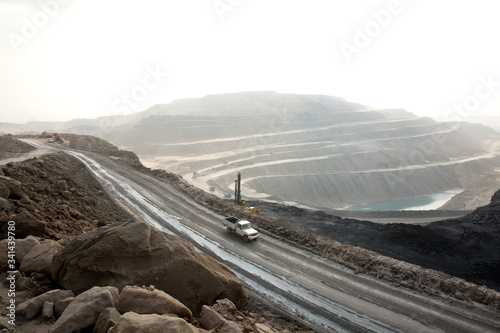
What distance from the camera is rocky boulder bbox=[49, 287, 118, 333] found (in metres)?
6.31

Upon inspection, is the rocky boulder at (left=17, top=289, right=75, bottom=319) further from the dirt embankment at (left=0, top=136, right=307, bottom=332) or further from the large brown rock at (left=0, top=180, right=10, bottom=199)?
the large brown rock at (left=0, top=180, right=10, bottom=199)

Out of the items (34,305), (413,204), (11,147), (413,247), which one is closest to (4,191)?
(34,305)

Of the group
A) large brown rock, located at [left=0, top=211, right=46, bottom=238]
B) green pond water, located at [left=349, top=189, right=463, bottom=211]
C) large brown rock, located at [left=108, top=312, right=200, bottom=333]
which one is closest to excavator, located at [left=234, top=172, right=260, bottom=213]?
large brown rock, located at [left=0, top=211, right=46, bottom=238]

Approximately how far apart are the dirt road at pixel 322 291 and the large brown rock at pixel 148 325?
8022 mm

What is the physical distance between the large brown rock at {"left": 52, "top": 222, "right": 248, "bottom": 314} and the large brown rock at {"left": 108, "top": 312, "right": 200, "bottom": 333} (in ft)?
11.4

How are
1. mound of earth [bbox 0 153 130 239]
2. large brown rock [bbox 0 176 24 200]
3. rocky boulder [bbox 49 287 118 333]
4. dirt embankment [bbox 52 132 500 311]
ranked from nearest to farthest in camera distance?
rocky boulder [bbox 49 287 118 333] < mound of earth [bbox 0 153 130 239] < large brown rock [bbox 0 176 24 200] < dirt embankment [bbox 52 132 500 311]

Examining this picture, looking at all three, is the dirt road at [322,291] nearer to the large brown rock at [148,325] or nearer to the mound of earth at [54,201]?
the mound of earth at [54,201]

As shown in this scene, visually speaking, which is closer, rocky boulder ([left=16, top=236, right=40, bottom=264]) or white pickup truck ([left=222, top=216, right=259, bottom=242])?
rocky boulder ([left=16, top=236, right=40, bottom=264])

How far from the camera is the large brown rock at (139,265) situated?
8.72m

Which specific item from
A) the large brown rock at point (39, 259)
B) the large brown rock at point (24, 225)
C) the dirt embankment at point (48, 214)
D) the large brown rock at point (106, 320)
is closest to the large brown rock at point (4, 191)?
the dirt embankment at point (48, 214)

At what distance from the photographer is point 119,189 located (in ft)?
102

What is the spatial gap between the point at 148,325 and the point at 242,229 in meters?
15.7

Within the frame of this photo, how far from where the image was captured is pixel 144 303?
708 cm

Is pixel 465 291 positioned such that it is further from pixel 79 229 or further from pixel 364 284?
pixel 79 229
